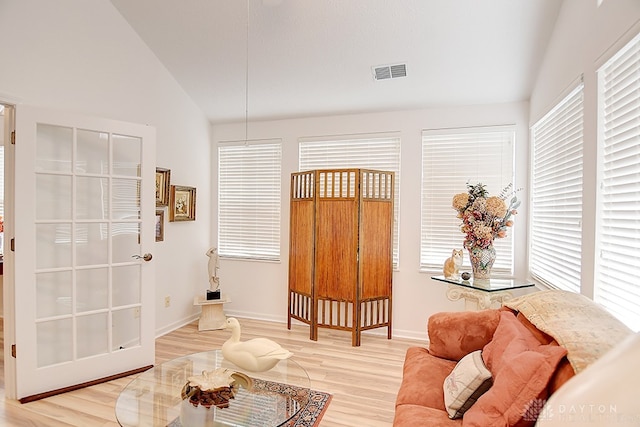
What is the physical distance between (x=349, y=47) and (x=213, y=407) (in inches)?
115

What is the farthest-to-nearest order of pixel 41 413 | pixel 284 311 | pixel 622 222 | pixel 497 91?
pixel 284 311 < pixel 497 91 < pixel 41 413 < pixel 622 222

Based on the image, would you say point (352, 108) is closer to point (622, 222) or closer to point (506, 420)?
point (622, 222)

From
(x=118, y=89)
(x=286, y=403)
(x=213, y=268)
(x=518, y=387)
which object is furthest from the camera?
(x=213, y=268)

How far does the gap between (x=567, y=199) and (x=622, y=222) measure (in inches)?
31.1

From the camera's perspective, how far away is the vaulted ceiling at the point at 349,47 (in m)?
2.74

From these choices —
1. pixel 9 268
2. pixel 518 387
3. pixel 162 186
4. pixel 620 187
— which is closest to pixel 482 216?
pixel 620 187

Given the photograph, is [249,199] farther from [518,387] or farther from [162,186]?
[518,387]

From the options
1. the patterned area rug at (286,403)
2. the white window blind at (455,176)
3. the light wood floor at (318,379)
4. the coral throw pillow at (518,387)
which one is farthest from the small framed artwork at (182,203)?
the coral throw pillow at (518,387)

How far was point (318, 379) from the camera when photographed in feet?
9.34

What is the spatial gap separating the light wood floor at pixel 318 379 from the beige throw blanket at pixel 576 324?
4.02ft

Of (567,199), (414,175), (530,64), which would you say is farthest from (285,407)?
(530,64)

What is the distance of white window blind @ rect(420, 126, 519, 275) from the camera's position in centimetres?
354

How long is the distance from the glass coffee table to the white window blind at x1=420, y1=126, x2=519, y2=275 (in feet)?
7.29

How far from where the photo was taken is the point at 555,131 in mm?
2713
